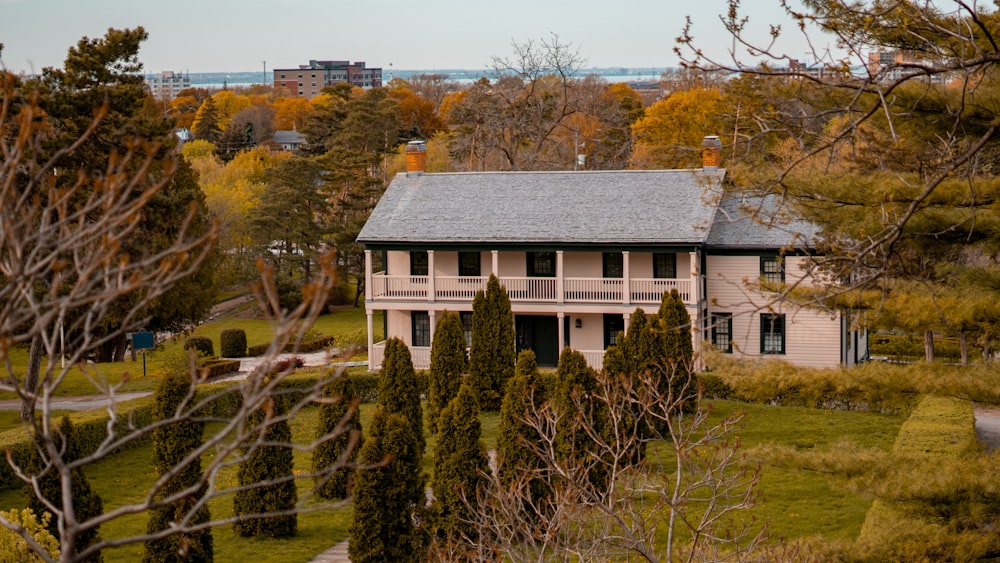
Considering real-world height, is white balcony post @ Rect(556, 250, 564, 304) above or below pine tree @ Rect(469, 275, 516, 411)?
above

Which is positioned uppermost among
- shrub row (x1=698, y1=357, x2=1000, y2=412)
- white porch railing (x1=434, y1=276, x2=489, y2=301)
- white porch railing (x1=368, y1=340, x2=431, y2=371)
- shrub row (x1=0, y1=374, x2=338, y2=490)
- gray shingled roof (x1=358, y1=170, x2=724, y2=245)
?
gray shingled roof (x1=358, y1=170, x2=724, y2=245)

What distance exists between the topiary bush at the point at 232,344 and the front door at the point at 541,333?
1267 cm

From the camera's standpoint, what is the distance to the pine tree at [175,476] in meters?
16.8

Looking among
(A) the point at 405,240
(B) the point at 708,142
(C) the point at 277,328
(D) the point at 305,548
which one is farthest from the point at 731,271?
(C) the point at 277,328

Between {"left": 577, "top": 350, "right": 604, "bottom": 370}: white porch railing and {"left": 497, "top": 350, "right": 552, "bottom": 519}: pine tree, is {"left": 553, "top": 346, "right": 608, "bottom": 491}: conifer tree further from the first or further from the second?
{"left": 577, "top": 350, "right": 604, "bottom": 370}: white porch railing

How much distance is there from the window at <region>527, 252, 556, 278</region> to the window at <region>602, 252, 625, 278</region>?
170cm

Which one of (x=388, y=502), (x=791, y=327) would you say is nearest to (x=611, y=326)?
(x=791, y=327)

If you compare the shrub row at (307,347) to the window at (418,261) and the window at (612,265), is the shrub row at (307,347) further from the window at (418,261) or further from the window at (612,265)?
the window at (612,265)

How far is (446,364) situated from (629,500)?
16446 mm

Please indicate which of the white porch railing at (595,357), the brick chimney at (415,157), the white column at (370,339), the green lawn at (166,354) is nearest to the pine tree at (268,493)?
the green lawn at (166,354)

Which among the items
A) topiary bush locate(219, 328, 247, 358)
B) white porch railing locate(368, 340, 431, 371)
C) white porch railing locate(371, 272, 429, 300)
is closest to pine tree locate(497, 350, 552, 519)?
white porch railing locate(368, 340, 431, 371)

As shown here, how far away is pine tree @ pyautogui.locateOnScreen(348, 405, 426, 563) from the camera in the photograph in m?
17.7

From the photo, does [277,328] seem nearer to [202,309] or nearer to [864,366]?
[864,366]

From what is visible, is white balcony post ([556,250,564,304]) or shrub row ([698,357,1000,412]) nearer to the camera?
shrub row ([698,357,1000,412])
